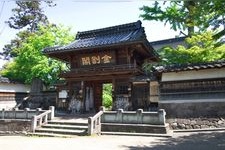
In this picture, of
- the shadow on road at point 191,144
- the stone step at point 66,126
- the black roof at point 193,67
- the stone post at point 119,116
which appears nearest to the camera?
the shadow on road at point 191,144

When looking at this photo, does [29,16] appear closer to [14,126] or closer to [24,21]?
[24,21]

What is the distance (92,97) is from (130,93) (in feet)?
16.7

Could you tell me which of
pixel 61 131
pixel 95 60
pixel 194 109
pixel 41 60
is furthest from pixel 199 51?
pixel 41 60

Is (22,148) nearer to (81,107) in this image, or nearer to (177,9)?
(81,107)

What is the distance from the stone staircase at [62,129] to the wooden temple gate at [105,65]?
4771 millimetres

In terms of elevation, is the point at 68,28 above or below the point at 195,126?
above

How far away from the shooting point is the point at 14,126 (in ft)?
66.6

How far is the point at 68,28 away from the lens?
33438mm

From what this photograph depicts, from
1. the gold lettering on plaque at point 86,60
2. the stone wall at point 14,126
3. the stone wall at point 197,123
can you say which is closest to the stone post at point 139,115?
the stone wall at point 197,123

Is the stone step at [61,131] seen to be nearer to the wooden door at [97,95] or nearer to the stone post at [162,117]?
the stone post at [162,117]

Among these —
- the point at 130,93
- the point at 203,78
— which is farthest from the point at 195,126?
the point at 130,93

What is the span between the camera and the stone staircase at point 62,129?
16281 millimetres

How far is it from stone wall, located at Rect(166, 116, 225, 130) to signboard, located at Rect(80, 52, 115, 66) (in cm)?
825

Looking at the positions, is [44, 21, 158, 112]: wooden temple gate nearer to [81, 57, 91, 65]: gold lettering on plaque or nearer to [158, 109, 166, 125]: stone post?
[81, 57, 91, 65]: gold lettering on plaque
